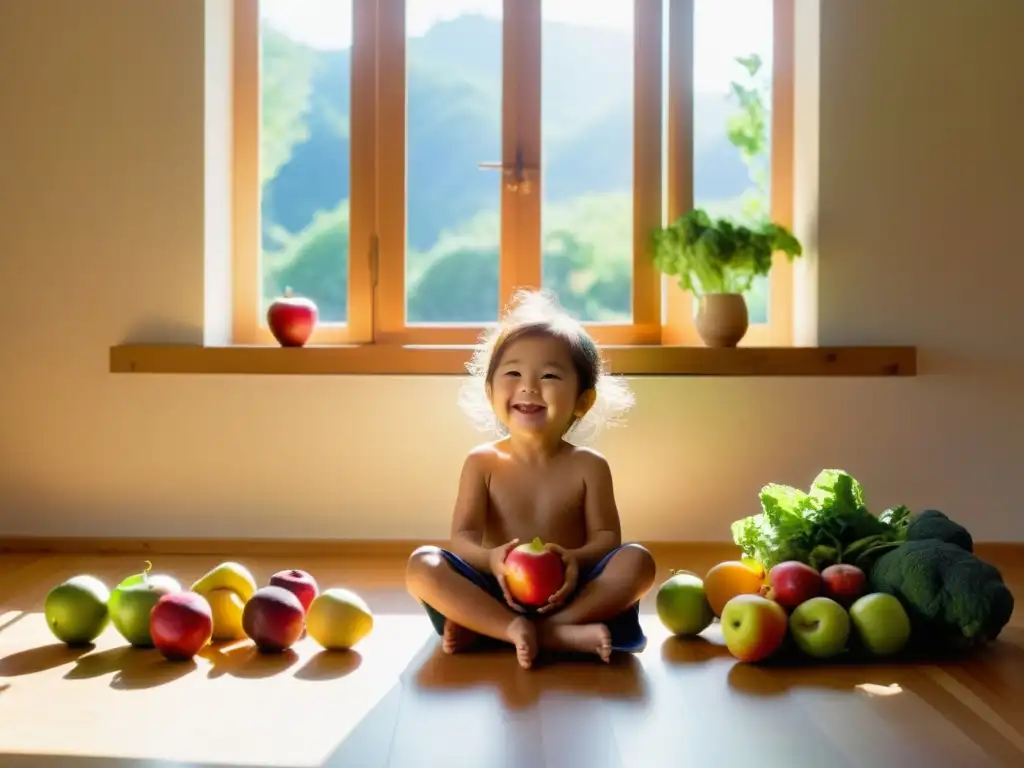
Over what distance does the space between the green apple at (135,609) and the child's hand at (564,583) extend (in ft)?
2.17

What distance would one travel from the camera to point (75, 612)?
2.05 metres

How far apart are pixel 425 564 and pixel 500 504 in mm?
224

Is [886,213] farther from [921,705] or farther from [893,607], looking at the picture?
[921,705]

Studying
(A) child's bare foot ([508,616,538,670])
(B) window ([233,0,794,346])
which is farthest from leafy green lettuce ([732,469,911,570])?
(B) window ([233,0,794,346])

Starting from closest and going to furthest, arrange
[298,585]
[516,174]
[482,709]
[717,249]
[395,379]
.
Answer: [482,709]
[298,585]
[717,249]
[395,379]
[516,174]

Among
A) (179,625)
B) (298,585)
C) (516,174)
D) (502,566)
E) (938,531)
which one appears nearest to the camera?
(179,625)

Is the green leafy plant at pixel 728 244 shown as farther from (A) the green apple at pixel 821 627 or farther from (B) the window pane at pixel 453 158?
(A) the green apple at pixel 821 627

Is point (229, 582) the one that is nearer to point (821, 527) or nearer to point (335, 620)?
point (335, 620)

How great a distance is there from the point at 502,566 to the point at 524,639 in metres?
0.15

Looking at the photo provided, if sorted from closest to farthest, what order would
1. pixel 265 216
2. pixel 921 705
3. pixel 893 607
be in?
1. pixel 921 705
2. pixel 893 607
3. pixel 265 216

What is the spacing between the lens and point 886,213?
3.11m

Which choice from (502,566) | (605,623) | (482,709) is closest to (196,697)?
(482,709)

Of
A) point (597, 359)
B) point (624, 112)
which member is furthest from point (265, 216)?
point (597, 359)

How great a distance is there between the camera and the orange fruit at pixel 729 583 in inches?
87.1
